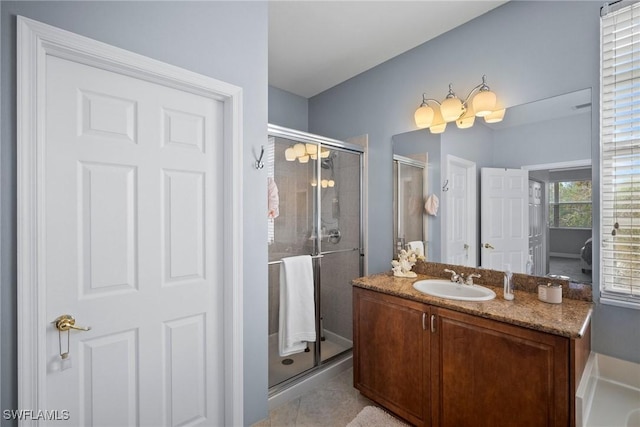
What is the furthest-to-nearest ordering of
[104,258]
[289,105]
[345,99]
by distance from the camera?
1. [289,105]
2. [345,99]
3. [104,258]

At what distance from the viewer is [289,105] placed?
10.8ft

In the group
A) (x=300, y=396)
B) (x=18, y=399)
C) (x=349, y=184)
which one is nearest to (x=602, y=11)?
(x=349, y=184)

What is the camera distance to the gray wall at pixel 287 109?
10.3 ft

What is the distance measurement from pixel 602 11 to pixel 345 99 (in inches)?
75.9

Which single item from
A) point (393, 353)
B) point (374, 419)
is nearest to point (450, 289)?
point (393, 353)

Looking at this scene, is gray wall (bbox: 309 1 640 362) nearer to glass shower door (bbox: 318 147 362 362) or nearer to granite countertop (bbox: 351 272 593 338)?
glass shower door (bbox: 318 147 362 362)

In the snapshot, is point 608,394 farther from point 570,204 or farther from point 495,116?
point 495,116

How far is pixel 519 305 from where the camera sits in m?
1.56

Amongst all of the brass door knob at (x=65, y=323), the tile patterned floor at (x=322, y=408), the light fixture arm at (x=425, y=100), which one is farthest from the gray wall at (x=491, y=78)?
the brass door knob at (x=65, y=323)

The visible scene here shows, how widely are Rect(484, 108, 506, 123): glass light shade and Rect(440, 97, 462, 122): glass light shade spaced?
184 mm

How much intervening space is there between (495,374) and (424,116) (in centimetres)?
174

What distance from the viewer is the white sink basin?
184 cm

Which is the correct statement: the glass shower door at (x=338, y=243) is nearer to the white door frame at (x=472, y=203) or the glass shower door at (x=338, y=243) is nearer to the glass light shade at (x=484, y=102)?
the white door frame at (x=472, y=203)

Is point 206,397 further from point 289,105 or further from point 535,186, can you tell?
point 289,105
